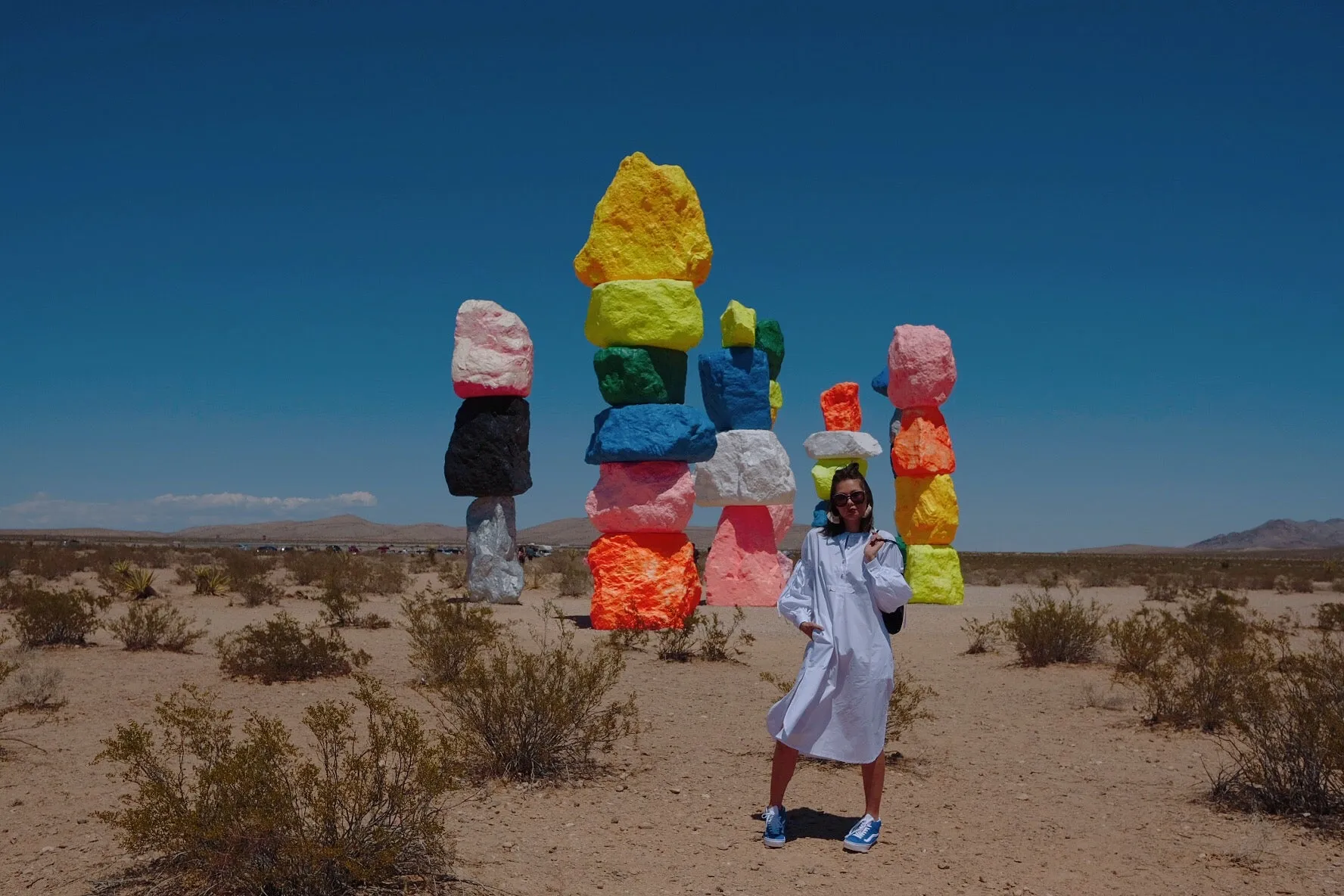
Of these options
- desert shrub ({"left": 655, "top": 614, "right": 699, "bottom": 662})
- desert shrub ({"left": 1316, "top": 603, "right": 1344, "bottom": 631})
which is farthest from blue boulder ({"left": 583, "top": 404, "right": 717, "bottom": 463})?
desert shrub ({"left": 1316, "top": 603, "right": 1344, "bottom": 631})

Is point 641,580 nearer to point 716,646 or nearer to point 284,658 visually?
point 716,646

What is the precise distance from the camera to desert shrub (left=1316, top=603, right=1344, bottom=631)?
518 inches

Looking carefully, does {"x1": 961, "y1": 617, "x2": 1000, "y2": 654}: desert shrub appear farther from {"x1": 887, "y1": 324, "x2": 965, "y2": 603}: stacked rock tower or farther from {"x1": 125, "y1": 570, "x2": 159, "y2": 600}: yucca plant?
{"x1": 125, "y1": 570, "x2": 159, "y2": 600}: yucca plant

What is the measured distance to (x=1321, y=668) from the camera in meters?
6.19

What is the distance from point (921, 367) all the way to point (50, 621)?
13736 millimetres

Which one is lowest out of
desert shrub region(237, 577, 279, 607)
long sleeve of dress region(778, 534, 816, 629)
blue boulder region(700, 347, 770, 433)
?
desert shrub region(237, 577, 279, 607)

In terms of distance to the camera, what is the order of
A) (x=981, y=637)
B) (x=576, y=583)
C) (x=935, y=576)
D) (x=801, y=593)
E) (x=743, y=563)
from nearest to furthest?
(x=801, y=593), (x=981, y=637), (x=743, y=563), (x=935, y=576), (x=576, y=583)

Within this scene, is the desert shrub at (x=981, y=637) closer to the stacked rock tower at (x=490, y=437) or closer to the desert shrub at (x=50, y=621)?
the stacked rock tower at (x=490, y=437)

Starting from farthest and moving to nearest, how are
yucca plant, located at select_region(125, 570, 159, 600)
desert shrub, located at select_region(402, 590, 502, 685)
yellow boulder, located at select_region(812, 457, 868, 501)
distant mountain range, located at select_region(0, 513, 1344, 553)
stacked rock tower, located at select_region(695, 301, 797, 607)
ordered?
distant mountain range, located at select_region(0, 513, 1344, 553), yellow boulder, located at select_region(812, 457, 868, 501), yucca plant, located at select_region(125, 570, 159, 600), stacked rock tower, located at select_region(695, 301, 797, 607), desert shrub, located at select_region(402, 590, 502, 685)

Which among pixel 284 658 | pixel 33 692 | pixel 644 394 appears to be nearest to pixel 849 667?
pixel 284 658

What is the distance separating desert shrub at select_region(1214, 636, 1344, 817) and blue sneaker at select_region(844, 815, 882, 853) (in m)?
2.20

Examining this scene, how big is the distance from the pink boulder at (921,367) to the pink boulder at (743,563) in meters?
3.55

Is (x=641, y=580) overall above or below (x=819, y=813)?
above

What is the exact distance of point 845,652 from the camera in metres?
4.50
